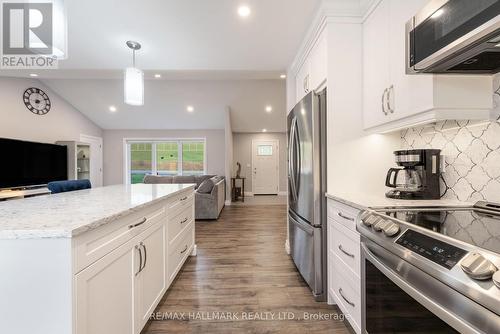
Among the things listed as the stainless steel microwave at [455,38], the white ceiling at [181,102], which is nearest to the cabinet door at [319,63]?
the stainless steel microwave at [455,38]

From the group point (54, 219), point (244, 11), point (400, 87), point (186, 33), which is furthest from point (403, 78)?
point (186, 33)

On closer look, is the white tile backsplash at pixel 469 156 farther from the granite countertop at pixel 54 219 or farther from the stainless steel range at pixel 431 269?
the granite countertop at pixel 54 219

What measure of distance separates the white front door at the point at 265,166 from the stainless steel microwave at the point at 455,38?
7.81 meters

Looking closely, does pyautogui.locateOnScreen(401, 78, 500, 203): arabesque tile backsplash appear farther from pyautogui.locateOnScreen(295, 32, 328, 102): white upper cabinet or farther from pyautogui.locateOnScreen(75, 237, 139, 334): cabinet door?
pyautogui.locateOnScreen(75, 237, 139, 334): cabinet door

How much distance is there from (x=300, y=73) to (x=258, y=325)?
8.40ft

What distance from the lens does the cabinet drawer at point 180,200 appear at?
2.11 metres

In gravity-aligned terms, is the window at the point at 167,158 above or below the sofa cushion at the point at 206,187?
above

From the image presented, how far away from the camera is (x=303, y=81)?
9.07 ft

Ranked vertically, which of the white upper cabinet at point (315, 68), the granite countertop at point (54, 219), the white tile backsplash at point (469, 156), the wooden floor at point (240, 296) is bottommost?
the wooden floor at point (240, 296)

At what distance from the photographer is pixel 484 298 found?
616 mm

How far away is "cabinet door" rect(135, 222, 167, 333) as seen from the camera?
1467mm

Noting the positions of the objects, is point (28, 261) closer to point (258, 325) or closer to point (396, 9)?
point (258, 325)

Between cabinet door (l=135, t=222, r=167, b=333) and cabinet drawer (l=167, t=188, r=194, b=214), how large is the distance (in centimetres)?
22

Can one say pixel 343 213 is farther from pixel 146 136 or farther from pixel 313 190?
pixel 146 136
